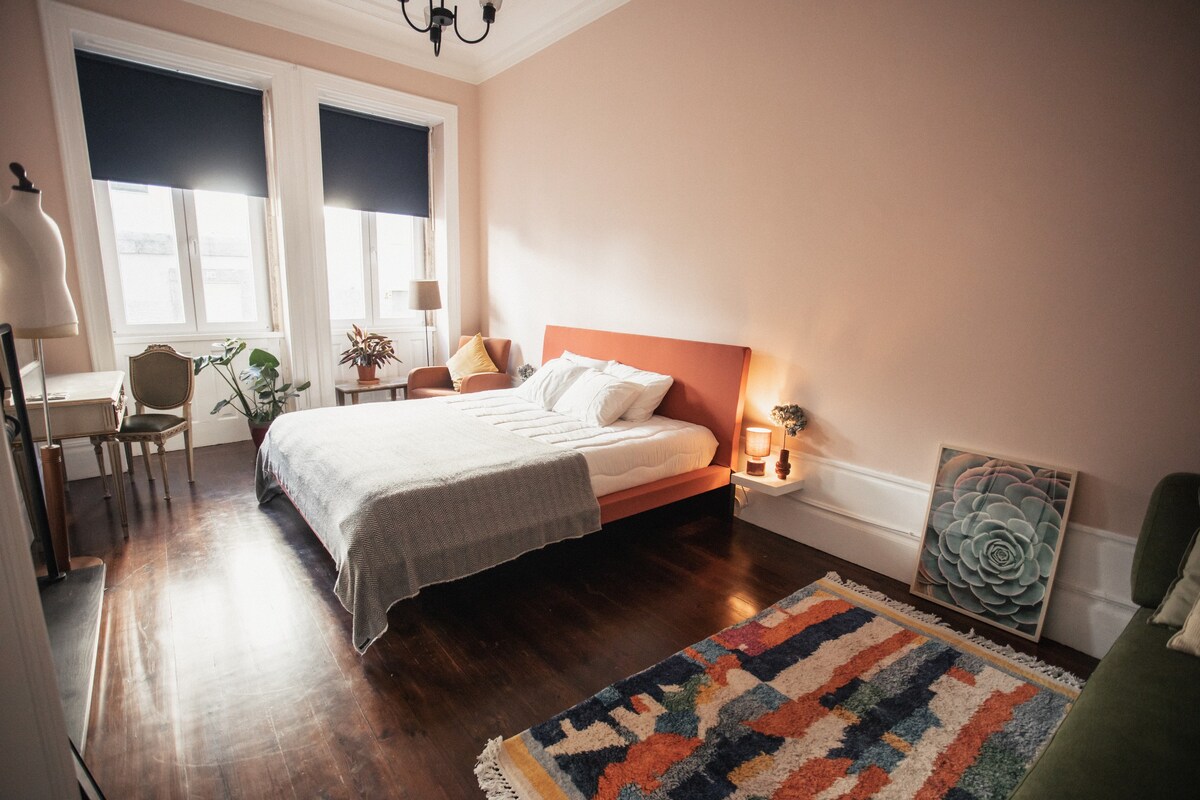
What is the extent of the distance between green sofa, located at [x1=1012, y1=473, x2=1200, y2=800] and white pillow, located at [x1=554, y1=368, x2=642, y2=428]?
2.37 m

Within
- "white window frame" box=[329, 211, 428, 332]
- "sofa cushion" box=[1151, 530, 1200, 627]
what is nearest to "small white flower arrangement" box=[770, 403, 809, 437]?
"sofa cushion" box=[1151, 530, 1200, 627]

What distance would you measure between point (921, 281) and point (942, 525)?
1155 millimetres

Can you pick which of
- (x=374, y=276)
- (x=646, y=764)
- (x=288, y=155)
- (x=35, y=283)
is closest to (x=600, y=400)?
(x=646, y=764)

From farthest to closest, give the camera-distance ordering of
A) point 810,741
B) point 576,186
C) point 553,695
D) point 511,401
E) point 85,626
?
point 576,186, point 511,401, point 85,626, point 553,695, point 810,741

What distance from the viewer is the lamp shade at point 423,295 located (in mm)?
5059

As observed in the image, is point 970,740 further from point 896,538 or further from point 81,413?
point 81,413

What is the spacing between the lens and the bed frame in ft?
10.0

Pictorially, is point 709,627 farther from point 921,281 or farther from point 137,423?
point 137,423

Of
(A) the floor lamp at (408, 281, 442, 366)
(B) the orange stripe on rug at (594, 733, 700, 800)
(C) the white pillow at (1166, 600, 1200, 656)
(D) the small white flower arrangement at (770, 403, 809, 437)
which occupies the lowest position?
(B) the orange stripe on rug at (594, 733, 700, 800)

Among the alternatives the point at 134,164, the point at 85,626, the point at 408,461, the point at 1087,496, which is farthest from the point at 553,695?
the point at 134,164

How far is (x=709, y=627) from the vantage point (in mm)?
2396

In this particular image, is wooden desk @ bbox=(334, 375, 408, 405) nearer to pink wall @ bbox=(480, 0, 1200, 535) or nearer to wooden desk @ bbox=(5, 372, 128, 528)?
wooden desk @ bbox=(5, 372, 128, 528)

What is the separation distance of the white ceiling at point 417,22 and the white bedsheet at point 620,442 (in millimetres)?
2905

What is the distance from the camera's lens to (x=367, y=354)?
493 cm
